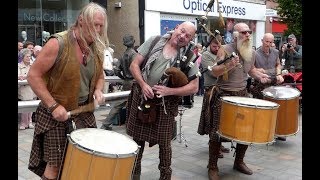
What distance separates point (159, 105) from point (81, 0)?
33.3ft

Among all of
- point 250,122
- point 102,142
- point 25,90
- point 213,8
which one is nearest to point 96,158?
point 102,142

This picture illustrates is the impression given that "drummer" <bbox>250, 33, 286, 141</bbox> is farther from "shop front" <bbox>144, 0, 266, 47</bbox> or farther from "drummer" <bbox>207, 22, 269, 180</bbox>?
"shop front" <bbox>144, 0, 266, 47</bbox>

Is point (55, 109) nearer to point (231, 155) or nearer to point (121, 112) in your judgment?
point (231, 155)

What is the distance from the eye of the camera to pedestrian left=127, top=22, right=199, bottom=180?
3820 millimetres

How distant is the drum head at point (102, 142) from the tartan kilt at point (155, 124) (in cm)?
104

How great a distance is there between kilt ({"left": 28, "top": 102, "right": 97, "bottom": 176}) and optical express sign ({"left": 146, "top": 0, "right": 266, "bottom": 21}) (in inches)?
383

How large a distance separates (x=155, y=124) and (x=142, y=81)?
18.2 inches

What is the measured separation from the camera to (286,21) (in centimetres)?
1566

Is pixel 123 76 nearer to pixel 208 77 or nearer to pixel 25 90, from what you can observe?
pixel 25 90

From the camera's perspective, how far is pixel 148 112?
384 centimetres

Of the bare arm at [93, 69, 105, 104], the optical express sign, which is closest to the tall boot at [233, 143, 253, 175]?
the bare arm at [93, 69, 105, 104]

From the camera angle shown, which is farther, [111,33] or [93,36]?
[111,33]
